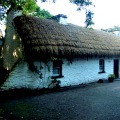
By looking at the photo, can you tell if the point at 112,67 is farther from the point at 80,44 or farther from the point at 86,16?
the point at 86,16

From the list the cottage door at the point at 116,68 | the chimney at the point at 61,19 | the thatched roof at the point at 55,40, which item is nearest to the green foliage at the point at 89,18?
the thatched roof at the point at 55,40

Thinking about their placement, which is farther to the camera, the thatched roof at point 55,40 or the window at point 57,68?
the window at point 57,68

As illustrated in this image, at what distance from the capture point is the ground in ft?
30.4

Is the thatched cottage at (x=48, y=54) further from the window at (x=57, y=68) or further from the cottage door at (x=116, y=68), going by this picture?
the cottage door at (x=116, y=68)

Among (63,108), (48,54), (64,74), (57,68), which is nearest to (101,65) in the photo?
(64,74)

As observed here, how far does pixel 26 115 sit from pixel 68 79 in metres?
9.07

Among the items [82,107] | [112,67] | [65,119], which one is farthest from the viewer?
[112,67]

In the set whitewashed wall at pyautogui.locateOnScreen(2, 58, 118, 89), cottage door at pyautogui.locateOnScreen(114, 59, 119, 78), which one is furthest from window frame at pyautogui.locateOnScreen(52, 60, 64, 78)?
cottage door at pyautogui.locateOnScreen(114, 59, 119, 78)

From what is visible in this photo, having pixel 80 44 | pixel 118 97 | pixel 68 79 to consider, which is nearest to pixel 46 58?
pixel 68 79

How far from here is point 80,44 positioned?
19.2m

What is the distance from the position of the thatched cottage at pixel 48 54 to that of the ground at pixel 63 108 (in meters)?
2.58

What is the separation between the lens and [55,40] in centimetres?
1736

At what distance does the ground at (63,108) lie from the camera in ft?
30.4

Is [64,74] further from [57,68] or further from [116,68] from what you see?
[116,68]
